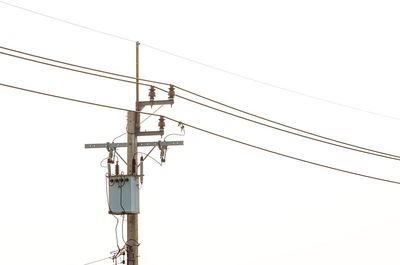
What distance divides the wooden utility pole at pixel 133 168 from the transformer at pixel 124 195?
20cm

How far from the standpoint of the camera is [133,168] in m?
32.2

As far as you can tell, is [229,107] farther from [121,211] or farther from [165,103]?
[121,211]

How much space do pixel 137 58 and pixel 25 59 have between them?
15.9ft

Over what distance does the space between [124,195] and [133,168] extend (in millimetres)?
812

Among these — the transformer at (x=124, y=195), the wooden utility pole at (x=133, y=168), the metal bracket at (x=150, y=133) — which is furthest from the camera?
the metal bracket at (x=150, y=133)

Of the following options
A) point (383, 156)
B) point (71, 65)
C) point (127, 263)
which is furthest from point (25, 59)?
point (383, 156)

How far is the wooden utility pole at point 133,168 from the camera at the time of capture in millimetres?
31625

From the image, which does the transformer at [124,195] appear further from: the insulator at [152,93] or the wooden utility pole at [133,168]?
the insulator at [152,93]

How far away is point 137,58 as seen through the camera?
33.2 metres

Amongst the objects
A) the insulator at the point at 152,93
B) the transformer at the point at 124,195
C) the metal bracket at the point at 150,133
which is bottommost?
the transformer at the point at 124,195

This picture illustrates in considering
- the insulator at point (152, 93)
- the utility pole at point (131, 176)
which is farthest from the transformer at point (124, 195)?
the insulator at point (152, 93)

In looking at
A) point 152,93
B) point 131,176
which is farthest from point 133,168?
point 152,93

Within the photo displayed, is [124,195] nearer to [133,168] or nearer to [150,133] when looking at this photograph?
[133,168]

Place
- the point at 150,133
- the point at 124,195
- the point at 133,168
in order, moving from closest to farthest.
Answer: the point at 124,195, the point at 133,168, the point at 150,133
